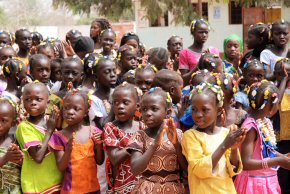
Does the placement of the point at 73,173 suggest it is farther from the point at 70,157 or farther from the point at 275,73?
the point at 275,73

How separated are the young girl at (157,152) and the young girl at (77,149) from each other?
51cm

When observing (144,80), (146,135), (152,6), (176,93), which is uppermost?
(152,6)

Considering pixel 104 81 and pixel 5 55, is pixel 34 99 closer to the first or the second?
pixel 104 81

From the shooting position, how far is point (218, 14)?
2123cm

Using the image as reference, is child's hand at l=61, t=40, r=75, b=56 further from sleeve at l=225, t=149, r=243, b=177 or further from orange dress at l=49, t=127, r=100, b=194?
sleeve at l=225, t=149, r=243, b=177

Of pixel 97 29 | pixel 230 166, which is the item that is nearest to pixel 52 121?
pixel 230 166

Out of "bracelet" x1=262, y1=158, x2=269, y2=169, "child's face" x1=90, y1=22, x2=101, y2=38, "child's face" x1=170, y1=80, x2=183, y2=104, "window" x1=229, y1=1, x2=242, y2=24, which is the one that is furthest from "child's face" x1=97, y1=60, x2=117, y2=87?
"window" x1=229, y1=1, x2=242, y2=24

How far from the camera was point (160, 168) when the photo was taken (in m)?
3.78

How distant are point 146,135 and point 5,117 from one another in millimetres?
1170

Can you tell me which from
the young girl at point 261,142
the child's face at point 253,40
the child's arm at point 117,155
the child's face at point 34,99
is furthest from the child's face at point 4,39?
the young girl at point 261,142

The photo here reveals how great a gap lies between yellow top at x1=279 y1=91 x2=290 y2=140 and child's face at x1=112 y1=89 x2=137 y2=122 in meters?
1.98

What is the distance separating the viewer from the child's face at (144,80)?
4910 millimetres

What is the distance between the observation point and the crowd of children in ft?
12.0

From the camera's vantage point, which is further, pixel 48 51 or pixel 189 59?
Answer: pixel 48 51
